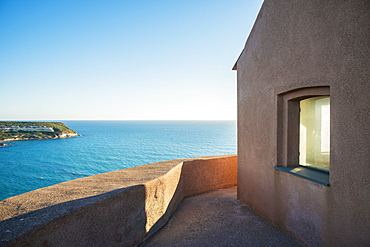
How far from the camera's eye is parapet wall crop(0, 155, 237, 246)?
2.31 m

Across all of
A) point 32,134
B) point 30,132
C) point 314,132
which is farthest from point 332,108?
point 30,132

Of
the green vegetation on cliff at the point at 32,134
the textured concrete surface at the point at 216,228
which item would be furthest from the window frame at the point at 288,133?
the green vegetation on cliff at the point at 32,134

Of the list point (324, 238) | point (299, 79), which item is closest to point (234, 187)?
point (324, 238)

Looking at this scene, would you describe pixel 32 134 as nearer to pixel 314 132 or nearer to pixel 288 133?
pixel 288 133

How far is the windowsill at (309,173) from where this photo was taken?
11.8 feet

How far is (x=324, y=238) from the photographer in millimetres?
3393

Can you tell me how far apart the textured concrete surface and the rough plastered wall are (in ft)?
0.98

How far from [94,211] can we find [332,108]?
3.69 meters

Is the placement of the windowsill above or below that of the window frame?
below

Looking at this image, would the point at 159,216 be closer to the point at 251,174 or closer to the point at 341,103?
the point at 251,174

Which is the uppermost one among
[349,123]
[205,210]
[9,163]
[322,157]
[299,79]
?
[299,79]

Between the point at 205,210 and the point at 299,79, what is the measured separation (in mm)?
3858

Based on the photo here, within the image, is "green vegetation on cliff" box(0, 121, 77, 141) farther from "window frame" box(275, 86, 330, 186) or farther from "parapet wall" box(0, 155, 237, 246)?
"window frame" box(275, 86, 330, 186)

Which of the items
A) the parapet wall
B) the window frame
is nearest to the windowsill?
the window frame
